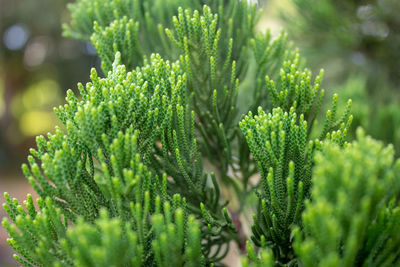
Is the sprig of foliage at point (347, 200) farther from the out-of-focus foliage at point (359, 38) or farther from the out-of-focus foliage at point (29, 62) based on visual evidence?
the out-of-focus foliage at point (29, 62)

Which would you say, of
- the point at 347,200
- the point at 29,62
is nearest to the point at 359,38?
the point at 347,200

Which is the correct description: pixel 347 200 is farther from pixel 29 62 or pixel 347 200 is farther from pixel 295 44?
pixel 29 62

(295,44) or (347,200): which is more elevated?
(295,44)

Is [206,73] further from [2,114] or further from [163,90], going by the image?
[2,114]

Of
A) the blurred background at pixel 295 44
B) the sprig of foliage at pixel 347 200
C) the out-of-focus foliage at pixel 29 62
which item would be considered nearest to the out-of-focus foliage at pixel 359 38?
the blurred background at pixel 295 44

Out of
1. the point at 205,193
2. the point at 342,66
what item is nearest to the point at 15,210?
the point at 205,193

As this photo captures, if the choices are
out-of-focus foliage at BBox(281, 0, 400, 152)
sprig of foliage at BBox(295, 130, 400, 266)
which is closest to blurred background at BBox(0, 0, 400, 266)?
out-of-focus foliage at BBox(281, 0, 400, 152)

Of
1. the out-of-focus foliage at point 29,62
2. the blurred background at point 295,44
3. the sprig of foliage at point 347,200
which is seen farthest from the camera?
the out-of-focus foliage at point 29,62

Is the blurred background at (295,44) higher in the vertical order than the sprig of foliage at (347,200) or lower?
higher

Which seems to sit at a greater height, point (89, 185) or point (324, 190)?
A: point (89, 185)
